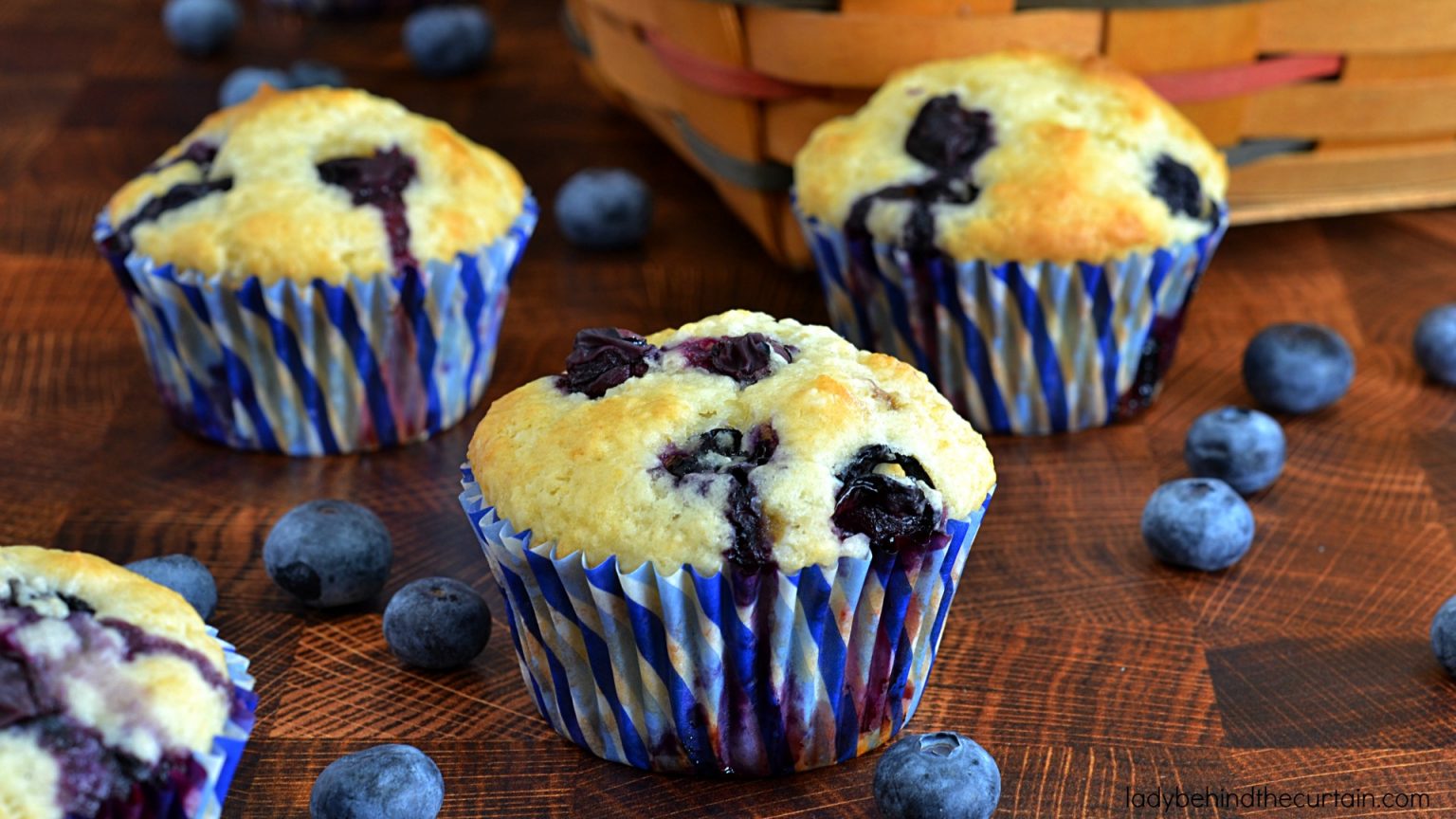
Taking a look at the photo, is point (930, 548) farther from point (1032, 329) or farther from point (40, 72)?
point (40, 72)

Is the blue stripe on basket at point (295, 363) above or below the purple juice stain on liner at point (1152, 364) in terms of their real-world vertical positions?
above

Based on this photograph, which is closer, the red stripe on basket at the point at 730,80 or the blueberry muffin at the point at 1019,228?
the blueberry muffin at the point at 1019,228

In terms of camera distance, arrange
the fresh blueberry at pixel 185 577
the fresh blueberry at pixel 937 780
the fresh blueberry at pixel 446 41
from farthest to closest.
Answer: the fresh blueberry at pixel 446 41, the fresh blueberry at pixel 185 577, the fresh blueberry at pixel 937 780

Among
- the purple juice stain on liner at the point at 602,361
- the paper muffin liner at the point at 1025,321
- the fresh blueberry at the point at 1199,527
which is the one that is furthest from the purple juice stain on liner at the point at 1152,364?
the purple juice stain on liner at the point at 602,361

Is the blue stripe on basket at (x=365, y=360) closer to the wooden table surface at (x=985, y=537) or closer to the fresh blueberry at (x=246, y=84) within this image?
the wooden table surface at (x=985, y=537)

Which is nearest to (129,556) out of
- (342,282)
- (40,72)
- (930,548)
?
(342,282)
